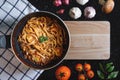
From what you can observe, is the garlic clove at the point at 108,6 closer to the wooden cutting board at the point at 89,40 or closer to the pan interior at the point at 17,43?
the wooden cutting board at the point at 89,40

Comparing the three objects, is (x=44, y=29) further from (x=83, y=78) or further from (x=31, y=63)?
(x=83, y=78)

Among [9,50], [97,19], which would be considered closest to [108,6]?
[97,19]

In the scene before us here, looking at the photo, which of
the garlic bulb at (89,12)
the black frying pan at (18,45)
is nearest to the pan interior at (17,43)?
the black frying pan at (18,45)

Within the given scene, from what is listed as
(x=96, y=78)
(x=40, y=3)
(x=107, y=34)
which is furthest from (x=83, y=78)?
(x=40, y=3)

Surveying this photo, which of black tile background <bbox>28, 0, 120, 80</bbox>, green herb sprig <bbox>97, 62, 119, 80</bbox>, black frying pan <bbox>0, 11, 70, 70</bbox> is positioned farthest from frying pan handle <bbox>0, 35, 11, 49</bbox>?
green herb sprig <bbox>97, 62, 119, 80</bbox>

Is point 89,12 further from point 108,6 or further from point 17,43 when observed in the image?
point 17,43
